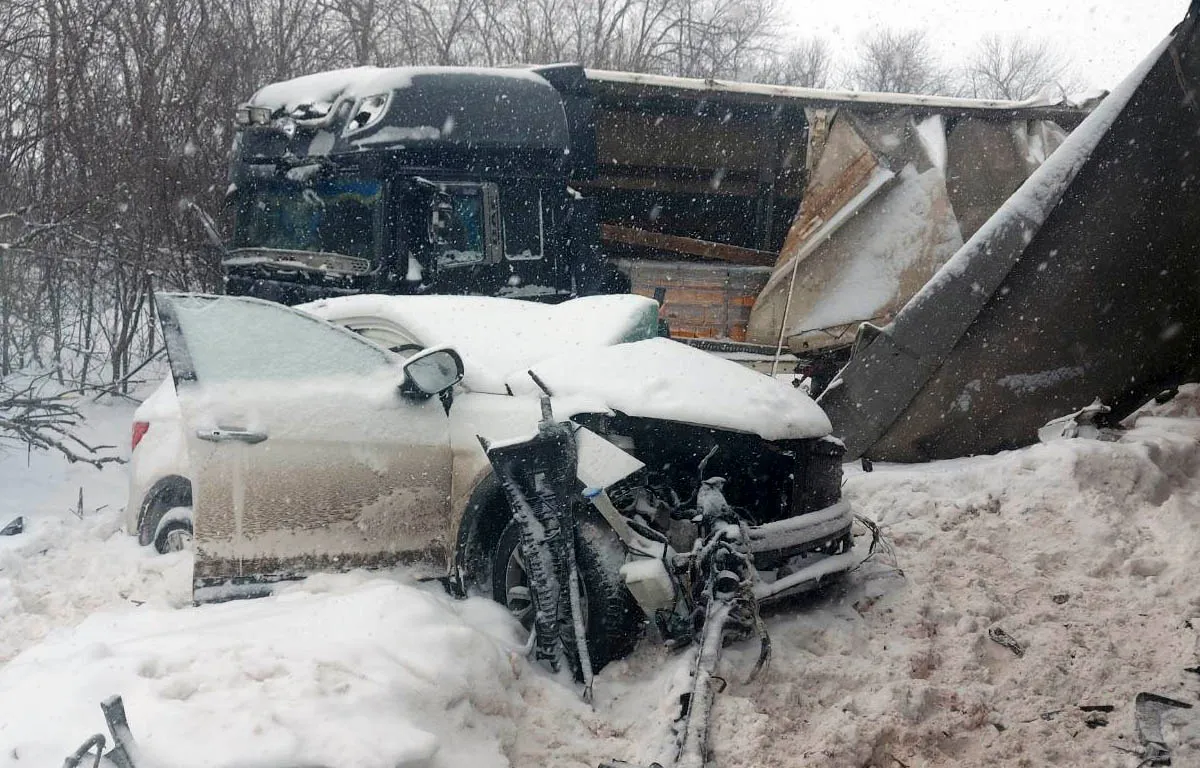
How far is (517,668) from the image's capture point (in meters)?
3.61

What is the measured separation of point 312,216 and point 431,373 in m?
4.33

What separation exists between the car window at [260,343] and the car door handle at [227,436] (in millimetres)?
235

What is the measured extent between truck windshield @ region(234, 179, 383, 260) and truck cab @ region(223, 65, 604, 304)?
0.01 meters

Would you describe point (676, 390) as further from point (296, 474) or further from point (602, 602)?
point (296, 474)

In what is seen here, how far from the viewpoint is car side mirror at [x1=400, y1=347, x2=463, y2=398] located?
4152mm

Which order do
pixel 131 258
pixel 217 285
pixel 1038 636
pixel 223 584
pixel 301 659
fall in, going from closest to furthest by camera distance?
pixel 301 659 → pixel 223 584 → pixel 1038 636 → pixel 131 258 → pixel 217 285

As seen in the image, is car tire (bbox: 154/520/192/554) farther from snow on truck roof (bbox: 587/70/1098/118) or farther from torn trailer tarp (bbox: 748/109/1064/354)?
snow on truck roof (bbox: 587/70/1098/118)

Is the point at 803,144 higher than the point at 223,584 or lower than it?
higher

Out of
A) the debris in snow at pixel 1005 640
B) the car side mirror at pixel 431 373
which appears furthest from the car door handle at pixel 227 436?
the debris in snow at pixel 1005 640

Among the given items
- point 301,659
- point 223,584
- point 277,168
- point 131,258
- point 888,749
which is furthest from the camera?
point 131,258

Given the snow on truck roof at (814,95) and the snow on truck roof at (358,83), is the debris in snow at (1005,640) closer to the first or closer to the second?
the snow on truck roof at (358,83)

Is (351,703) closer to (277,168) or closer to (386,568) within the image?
(386,568)

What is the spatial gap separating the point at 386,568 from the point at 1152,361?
584 centimetres

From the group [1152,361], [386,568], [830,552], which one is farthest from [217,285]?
[1152,361]
